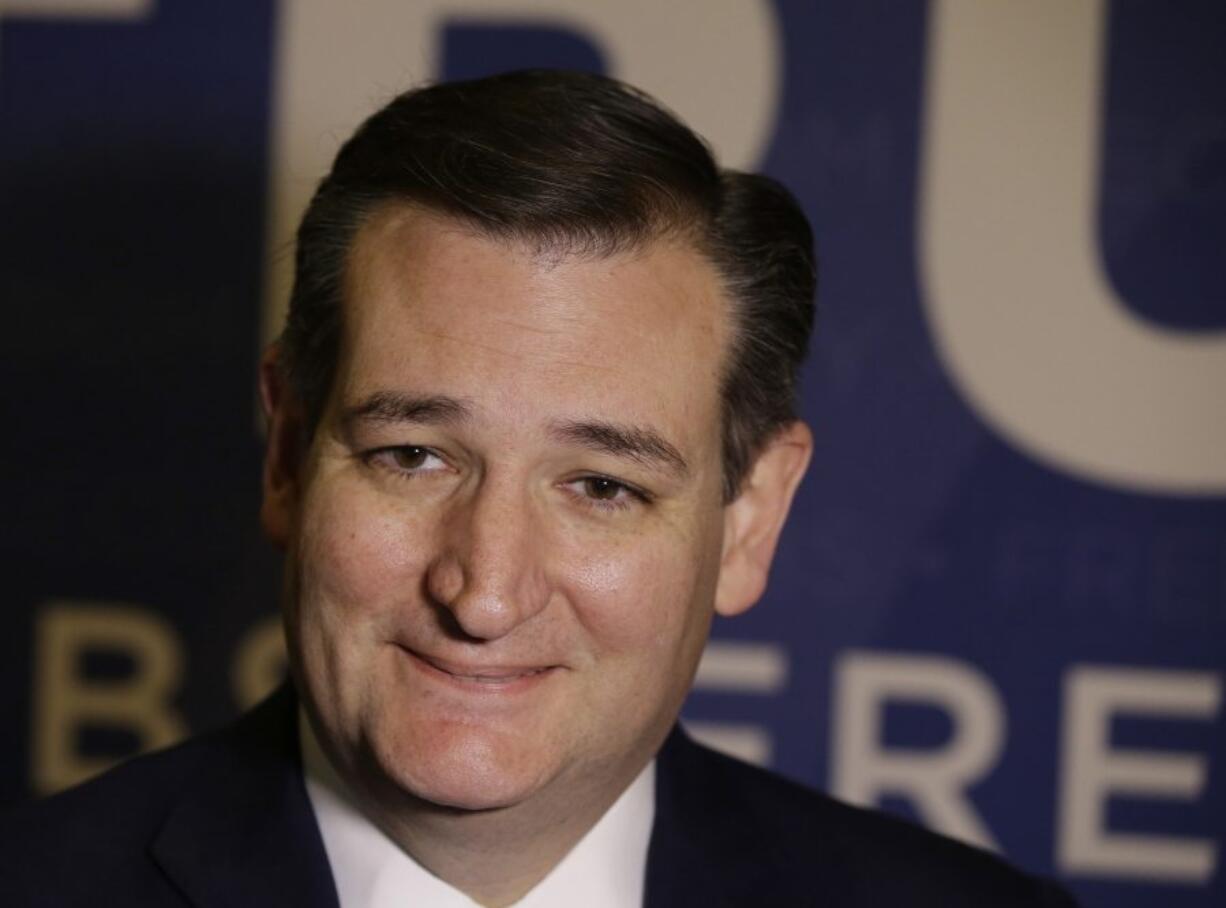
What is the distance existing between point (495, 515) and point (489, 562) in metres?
0.04

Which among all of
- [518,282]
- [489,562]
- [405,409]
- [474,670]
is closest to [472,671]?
[474,670]

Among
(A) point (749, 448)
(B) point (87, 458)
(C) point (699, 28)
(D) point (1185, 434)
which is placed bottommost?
(B) point (87, 458)

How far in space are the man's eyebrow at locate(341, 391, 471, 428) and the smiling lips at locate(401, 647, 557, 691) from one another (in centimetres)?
21

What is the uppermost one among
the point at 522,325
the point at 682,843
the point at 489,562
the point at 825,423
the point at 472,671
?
the point at 522,325

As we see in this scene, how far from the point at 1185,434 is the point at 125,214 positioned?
64.1 inches

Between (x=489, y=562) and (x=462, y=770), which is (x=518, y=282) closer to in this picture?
(x=489, y=562)

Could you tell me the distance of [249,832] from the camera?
A: 1.79 m

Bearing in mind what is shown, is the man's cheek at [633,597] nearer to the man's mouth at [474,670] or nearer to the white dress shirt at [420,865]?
the man's mouth at [474,670]

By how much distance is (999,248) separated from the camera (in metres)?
2.68

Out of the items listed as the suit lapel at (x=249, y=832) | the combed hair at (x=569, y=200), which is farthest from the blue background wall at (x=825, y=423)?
the suit lapel at (x=249, y=832)

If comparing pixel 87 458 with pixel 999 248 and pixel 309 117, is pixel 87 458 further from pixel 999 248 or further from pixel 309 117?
pixel 999 248

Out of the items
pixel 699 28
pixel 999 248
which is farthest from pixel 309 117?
pixel 999 248

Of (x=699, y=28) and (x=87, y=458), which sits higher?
(x=699, y=28)

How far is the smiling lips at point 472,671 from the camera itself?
5.37 feet
